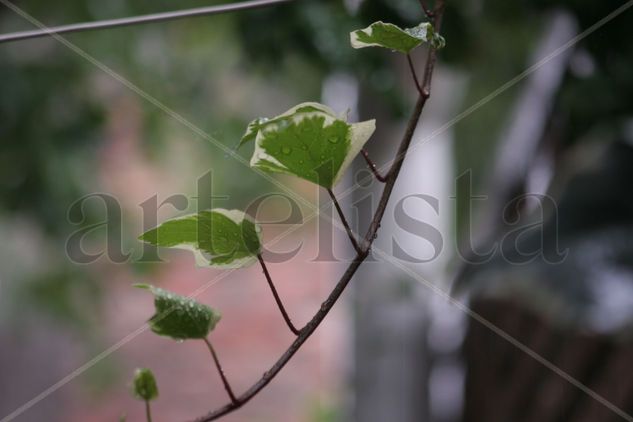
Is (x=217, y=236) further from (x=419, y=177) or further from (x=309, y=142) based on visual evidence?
(x=419, y=177)

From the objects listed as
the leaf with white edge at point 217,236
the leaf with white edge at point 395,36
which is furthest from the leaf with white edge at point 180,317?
the leaf with white edge at point 395,36

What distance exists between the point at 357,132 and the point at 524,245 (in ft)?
2.96

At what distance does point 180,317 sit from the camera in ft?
1.10

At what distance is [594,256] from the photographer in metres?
1.03

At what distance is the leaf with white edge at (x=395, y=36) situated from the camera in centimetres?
32

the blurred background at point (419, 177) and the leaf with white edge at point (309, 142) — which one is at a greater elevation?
the leaf with white edge at point (309, 142)

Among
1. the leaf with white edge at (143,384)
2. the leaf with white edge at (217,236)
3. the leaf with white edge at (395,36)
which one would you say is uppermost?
the leaf with white edge at (395,36)

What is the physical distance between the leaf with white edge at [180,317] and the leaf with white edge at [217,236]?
2 cm

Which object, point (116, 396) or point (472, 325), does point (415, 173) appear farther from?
point (116, 396)

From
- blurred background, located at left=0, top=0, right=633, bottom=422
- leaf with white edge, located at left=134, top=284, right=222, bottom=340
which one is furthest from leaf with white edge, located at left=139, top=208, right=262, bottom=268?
blurred background, located at left=0, top=0, right=633, bottom=422

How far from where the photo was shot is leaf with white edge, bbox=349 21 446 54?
0.32 meters

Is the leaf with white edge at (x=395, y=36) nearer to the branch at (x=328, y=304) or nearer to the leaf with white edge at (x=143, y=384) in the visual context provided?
the branch at (x=328, y=304)

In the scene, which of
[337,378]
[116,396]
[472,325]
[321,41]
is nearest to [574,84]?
[321,41]

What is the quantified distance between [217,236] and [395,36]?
112 mm
